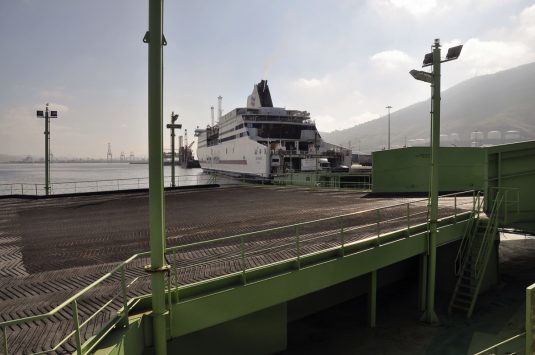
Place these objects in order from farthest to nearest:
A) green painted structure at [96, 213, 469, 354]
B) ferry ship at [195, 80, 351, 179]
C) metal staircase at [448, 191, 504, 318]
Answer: ferry ship at [195, 80, 351, 179] < metal staircase at [448, 191, 504, 318] < green painted structure at [96, 213, 469, 354]

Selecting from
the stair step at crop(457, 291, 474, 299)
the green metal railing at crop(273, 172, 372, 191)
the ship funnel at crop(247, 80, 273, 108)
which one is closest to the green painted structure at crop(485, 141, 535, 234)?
the stair step at crop(457, 291, 474, 299)

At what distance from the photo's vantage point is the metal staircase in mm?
11484

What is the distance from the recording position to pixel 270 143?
52594mm

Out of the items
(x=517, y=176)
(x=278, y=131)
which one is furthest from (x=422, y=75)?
(x=278, y=131)

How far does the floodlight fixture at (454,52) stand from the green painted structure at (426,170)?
12101mm

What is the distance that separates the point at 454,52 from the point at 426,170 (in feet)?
42.9

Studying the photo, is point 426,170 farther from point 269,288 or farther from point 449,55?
point 269,288

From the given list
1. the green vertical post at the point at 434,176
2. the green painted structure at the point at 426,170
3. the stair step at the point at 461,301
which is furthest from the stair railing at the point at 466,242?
the green painted structure at the point at 426,170

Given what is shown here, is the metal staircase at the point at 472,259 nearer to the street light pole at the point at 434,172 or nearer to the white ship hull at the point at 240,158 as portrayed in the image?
the street light pole at the point at 434,172

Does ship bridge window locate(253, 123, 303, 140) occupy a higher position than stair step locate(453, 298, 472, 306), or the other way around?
ship bridge window locate(253, 123, 303, 140)

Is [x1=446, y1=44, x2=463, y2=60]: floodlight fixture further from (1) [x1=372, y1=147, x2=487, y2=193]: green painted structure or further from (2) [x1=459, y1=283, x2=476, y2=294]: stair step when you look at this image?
(1) [x1=372, y1=147, x2=487, y2=193]: green painted structure

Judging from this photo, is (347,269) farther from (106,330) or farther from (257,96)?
(257,96)

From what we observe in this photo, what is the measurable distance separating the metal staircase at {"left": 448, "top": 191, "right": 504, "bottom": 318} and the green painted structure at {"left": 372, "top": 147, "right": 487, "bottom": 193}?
8.67 m

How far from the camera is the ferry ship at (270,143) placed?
156ft
